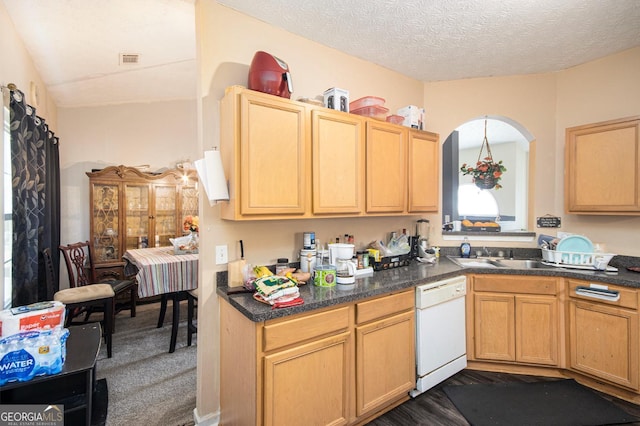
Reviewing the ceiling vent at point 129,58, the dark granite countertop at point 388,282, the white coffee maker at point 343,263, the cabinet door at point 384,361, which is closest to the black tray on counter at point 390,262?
the dark granite countertop at point 388,282

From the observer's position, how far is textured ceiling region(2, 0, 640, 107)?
6.83 feet

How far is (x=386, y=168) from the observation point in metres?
2.53

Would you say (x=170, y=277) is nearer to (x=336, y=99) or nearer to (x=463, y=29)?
(x=336, y=99)

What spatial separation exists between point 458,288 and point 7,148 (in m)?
3.75

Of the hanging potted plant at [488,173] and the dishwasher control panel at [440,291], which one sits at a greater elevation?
the hanging potted plant at [488,173]

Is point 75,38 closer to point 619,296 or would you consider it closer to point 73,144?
point 73,144

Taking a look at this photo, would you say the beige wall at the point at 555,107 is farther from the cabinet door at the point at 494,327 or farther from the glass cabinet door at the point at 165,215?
the glass cabinet door at the point at 165,215

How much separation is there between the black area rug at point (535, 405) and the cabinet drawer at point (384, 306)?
2.71 ft

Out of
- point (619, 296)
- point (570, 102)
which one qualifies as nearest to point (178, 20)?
point (570, 102)

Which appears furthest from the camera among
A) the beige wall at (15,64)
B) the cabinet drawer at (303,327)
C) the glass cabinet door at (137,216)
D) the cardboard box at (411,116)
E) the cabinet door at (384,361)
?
the glass cabinet door at (137,216)

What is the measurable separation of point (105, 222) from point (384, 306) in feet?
13.8

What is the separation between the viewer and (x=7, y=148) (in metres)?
2.33

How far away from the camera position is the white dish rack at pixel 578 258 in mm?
2467

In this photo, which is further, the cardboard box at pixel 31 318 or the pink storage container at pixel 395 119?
the pink storage container at pixel 395 119
